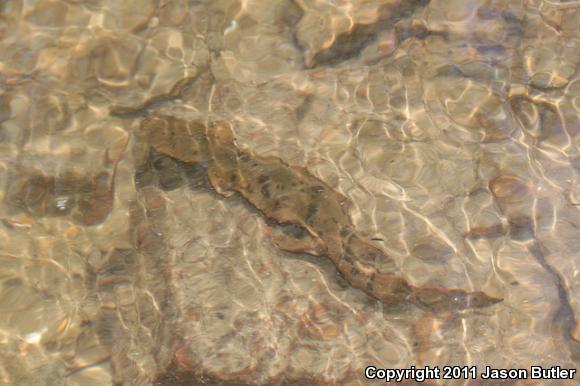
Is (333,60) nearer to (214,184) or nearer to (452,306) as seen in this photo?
(214,184)

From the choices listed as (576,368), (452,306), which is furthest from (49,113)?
(576,368)

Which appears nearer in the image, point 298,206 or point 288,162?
point 298,206

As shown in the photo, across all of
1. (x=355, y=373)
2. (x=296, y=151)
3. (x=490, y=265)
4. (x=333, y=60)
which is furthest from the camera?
(x=333, y=60)

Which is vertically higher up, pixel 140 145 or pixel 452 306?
pixel 140 145
